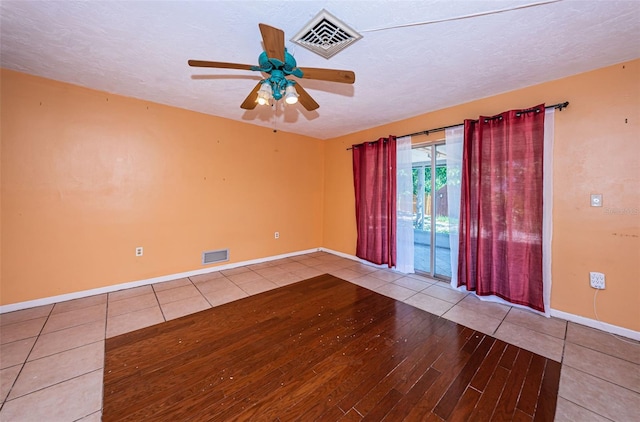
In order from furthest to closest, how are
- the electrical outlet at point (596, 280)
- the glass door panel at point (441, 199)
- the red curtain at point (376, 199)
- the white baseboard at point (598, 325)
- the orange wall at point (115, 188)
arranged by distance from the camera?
the red curtain at point (376, 199)
the glass door panel at point (441, 199)
the orange wall at point (115, 188)
the electrical outlet at point (596, 280)
the white baseboard at point (598, 325)

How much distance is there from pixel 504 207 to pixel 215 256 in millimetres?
4224

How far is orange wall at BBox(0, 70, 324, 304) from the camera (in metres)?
2.49

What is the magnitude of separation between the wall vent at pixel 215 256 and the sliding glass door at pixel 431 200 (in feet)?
10.7

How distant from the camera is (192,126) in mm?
3508

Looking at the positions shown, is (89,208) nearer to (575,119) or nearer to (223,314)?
(223,314)

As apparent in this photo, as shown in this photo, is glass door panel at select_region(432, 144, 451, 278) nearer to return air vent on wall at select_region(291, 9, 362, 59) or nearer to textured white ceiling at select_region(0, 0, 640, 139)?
textured white ceiling at select_region(0, 0, 640, 139)

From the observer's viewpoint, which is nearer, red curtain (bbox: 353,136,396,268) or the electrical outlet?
the electrical outlet

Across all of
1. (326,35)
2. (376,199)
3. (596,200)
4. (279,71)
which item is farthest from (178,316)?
(596,200)

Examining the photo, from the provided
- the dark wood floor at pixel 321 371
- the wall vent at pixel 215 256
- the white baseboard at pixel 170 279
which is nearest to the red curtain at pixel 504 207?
the white baseboard at pixel 170 279

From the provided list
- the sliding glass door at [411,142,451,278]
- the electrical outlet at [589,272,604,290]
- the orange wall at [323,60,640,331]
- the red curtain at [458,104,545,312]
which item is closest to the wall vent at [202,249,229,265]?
the sliding glass door at [411,142,451,278]

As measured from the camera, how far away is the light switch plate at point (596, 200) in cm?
224

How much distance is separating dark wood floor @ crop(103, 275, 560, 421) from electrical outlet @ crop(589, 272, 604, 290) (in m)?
1.13

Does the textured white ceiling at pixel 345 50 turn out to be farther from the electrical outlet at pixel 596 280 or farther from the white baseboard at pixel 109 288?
the white baseboard at pixel 109 288

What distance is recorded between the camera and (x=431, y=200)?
11.6 feet
